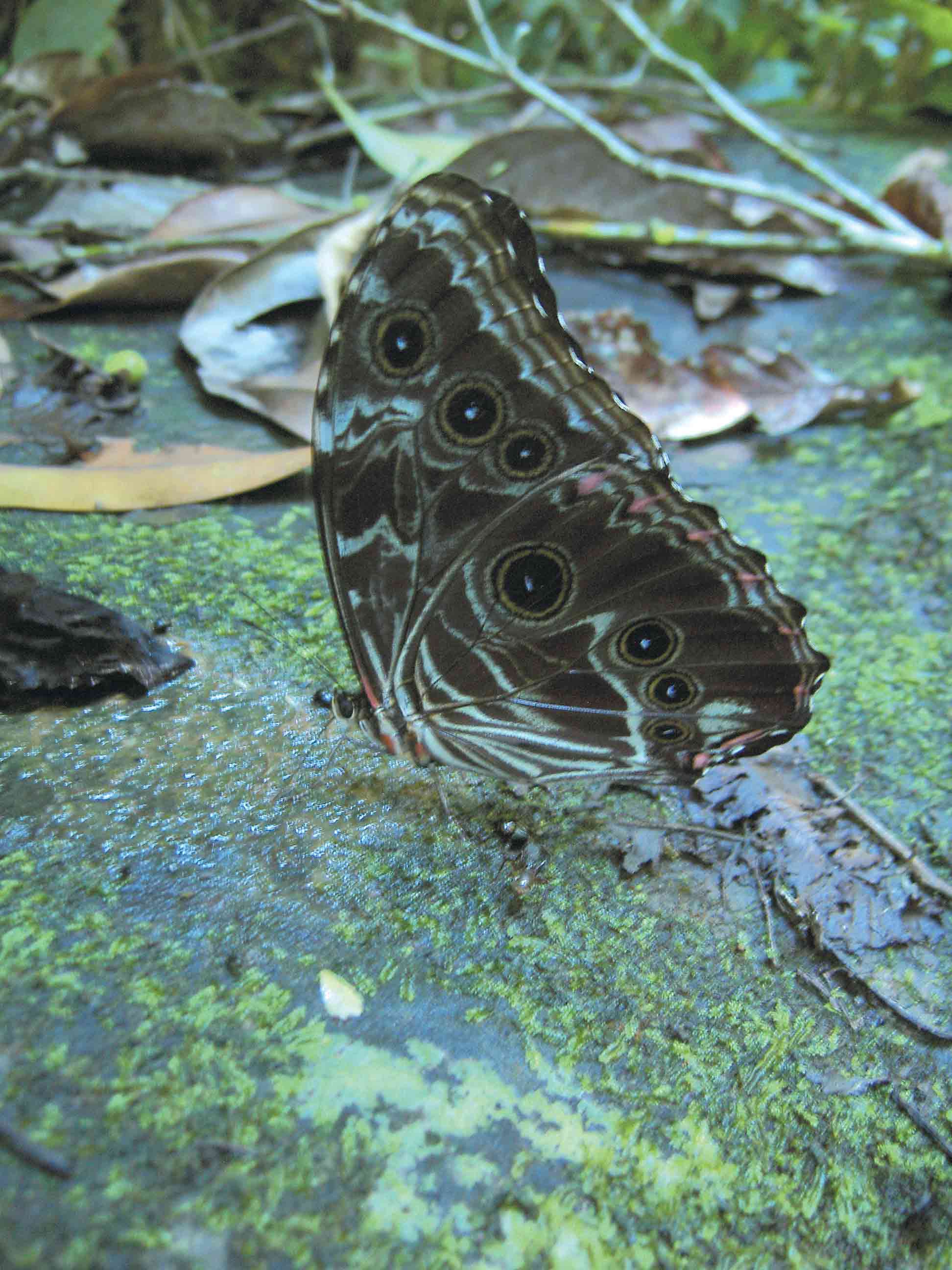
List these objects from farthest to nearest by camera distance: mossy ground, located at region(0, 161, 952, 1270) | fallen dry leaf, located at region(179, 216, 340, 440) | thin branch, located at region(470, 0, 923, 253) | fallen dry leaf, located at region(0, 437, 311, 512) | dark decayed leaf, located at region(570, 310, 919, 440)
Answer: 1. thin branch, located at region(470, 0, 923, 253)
2. dark decayed leaf, located at region(570, 310, 919, 440)
3. fallen dry leaf, located at region(179, 216, 340, 440)
4. fallen dry leaf, located at region(0, 437, 311, 512)
5. mossy ground, located at region(0, 161, 952, 1270)

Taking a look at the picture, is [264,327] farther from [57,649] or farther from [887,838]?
[887,838]

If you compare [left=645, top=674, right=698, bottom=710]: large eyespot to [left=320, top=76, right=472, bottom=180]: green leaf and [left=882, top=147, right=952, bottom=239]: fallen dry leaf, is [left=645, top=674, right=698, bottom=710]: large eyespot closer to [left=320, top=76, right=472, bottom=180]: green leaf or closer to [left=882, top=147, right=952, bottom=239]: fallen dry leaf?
[left=320, top=76, right=472, bottom=180]: green leaf

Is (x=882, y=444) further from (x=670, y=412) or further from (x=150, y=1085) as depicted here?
(x=150, y=1085)

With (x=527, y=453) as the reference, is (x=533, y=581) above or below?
below

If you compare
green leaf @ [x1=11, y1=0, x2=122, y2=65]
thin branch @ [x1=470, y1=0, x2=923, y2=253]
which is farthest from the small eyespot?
green leaf @ [x1=11, y1=0, x2=122, y2=65]

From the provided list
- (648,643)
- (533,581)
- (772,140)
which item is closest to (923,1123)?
(648,643)

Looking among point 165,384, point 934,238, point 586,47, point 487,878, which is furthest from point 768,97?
point 487,878
